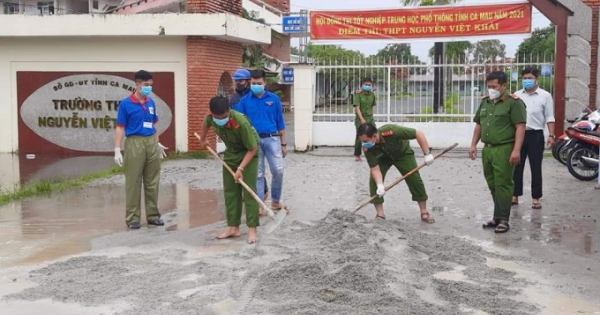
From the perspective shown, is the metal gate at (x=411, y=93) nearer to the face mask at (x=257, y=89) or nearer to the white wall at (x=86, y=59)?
the white wall at (x=86, y=59)

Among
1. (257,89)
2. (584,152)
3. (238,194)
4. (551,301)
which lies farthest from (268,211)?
(584,152)

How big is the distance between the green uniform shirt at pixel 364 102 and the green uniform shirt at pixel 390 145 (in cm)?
549

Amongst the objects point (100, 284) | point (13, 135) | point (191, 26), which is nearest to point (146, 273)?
point (100, 284)

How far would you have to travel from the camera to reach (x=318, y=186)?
10.9 meters

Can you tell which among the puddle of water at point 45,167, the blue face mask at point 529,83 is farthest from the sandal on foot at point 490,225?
the puddle of water at point 45,167

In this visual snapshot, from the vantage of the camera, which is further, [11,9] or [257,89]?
[11,9]

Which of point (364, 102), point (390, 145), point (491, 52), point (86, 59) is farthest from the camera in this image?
point (491, 52)

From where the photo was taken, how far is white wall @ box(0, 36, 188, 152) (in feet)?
48.1

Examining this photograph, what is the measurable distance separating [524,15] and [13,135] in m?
11.3

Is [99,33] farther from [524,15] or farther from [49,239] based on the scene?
[524,15]

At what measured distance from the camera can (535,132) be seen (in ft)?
29.2

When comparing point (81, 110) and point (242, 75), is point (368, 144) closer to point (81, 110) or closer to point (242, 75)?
point (242, 75)

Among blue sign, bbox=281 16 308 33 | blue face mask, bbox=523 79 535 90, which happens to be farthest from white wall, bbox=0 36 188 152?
blue face mask, bbox=523 79 535 90

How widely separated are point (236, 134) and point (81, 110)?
29.7ft
